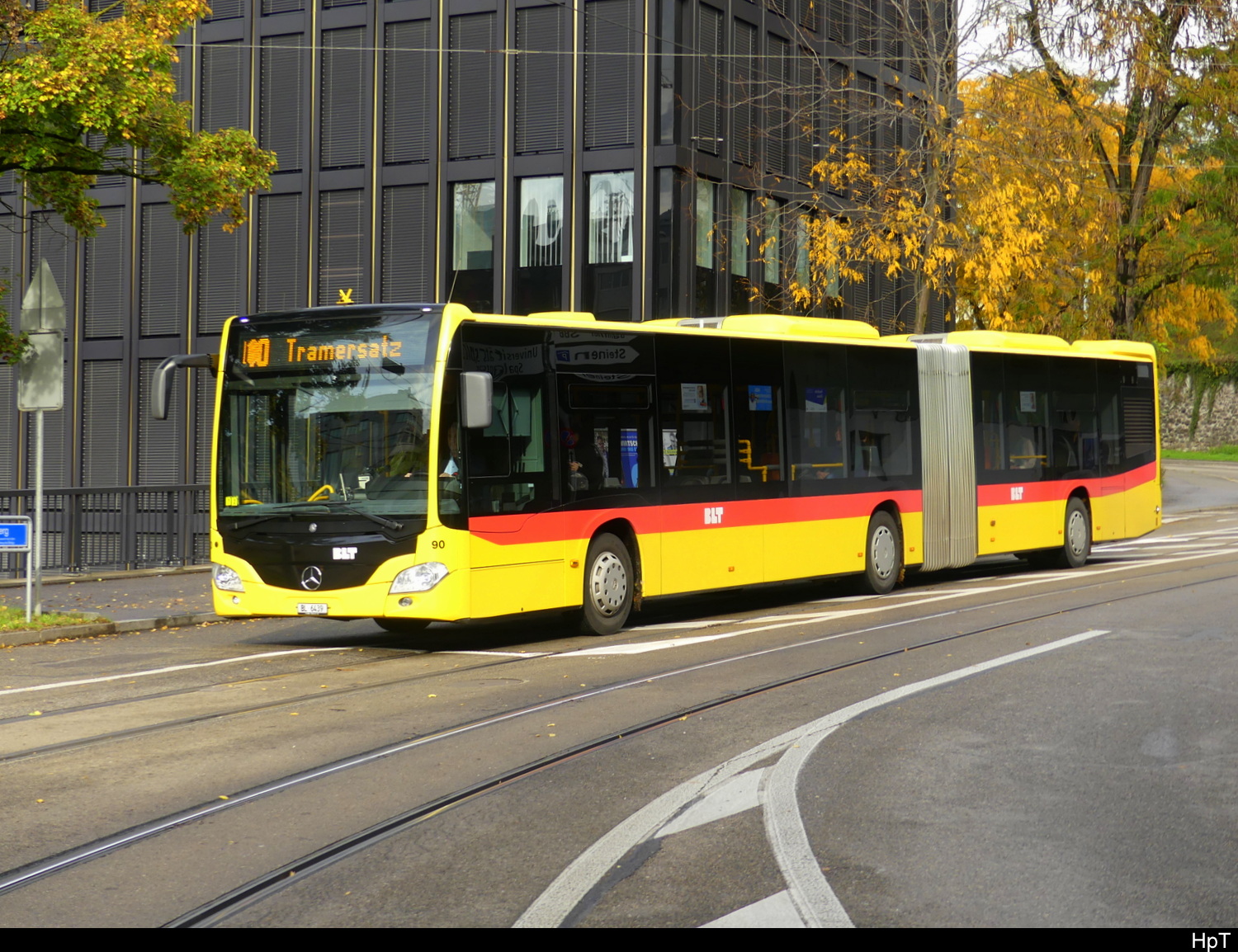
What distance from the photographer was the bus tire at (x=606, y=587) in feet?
47.4

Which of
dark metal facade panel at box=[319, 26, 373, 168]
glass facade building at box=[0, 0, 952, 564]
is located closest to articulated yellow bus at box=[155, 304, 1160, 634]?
glass facade building at box=[0, 0, 952, 564]

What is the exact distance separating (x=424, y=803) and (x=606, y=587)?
767 cm

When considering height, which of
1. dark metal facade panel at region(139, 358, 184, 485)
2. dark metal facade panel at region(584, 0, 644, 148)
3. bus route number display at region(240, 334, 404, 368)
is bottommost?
bus route number display at region(240, 334, 404, 368)

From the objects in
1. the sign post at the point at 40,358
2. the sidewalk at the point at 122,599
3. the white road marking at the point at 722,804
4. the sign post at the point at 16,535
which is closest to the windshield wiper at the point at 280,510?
the sidewalk at the point at 122,599

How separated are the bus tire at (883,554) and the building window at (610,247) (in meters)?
11.4

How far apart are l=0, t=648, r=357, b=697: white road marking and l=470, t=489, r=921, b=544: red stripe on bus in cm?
178

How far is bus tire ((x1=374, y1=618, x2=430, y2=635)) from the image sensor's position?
15320 millimetres

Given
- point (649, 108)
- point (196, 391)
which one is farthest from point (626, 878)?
point (196, 391)

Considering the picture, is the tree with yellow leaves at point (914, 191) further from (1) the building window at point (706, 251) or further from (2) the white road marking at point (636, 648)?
(2) the white road marking at point (636, 648)

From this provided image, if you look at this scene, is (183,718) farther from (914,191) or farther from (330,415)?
(914,191)

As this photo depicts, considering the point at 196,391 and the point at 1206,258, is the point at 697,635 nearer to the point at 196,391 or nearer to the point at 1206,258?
the point at 196,391

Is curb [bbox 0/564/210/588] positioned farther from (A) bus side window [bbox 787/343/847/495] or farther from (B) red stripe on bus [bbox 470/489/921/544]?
(A) bus side window [bbox 787/343/847/495]

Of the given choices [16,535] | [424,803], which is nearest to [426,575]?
[16,535]

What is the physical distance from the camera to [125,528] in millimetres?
21797
